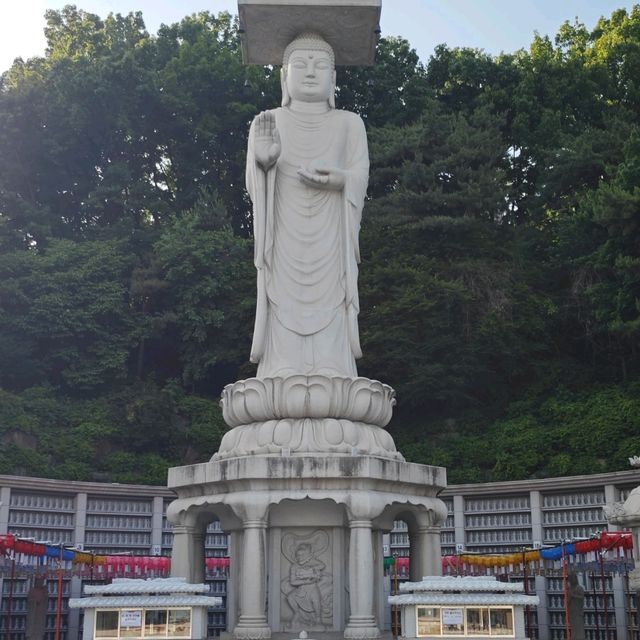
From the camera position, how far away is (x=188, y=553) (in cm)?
1148

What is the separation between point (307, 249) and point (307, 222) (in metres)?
0.40

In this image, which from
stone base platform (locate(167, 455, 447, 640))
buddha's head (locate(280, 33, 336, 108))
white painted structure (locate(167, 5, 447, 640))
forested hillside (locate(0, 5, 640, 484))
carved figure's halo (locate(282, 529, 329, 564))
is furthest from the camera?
forested hillside (locate(0, 5, 640, 484))

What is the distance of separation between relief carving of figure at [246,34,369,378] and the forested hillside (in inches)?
377

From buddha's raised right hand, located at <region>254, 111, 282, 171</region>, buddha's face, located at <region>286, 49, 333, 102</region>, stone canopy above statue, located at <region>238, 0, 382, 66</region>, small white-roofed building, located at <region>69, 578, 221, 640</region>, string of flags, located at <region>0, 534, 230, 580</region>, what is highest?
stone canopy above statue, located at <region>238, 0, 382, 66</region>

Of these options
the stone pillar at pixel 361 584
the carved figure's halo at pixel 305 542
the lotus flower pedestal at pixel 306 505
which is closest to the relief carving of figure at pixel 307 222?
the lotus flower pedestal at pixel 306 505

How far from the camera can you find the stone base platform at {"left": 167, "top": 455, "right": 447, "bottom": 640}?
10.3 m

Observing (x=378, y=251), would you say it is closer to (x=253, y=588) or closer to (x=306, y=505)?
(x=306, y=505)

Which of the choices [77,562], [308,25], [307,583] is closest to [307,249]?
[308,25]

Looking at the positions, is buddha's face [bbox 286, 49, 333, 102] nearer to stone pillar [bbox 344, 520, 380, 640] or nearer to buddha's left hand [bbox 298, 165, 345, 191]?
buddha's left hand [bbox 298, 165, 345, 191]

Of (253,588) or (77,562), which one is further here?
(77,562)

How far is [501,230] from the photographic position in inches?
1043

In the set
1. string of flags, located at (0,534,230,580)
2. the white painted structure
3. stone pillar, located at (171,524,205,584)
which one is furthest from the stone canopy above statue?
string of flags, located at (0,534,230,580)

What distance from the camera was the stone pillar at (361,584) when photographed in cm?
1006

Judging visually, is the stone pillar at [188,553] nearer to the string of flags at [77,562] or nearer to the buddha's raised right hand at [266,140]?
the string of flags at [77,562]
